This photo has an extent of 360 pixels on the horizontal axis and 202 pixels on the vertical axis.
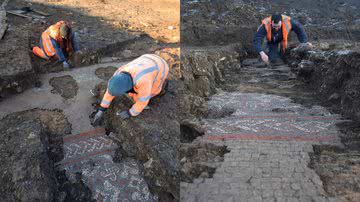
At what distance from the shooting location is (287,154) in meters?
3.98

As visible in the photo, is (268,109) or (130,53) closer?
(268,109)

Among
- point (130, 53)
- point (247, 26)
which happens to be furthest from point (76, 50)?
point (247, 26)

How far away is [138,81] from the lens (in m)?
4.27

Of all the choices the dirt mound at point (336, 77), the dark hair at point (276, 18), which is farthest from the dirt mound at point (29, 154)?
the dark hair at point (276, 18)

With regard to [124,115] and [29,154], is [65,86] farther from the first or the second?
[29,154]

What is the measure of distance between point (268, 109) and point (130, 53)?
4327mm

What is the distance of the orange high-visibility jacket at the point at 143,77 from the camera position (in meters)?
4.30

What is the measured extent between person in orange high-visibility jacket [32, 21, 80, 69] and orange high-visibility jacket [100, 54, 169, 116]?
8.93ft

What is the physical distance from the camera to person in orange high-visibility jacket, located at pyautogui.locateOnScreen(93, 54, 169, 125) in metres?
4.20

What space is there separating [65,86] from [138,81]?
7.83ft

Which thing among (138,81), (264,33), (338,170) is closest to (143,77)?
(138,81)

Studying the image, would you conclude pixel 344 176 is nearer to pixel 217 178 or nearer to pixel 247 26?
pixel 217 178

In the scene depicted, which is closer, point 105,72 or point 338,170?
point 338,170

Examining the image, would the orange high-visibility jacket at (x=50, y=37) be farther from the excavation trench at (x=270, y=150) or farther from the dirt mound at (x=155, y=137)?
the excavation trench at (x=270, y=150)
